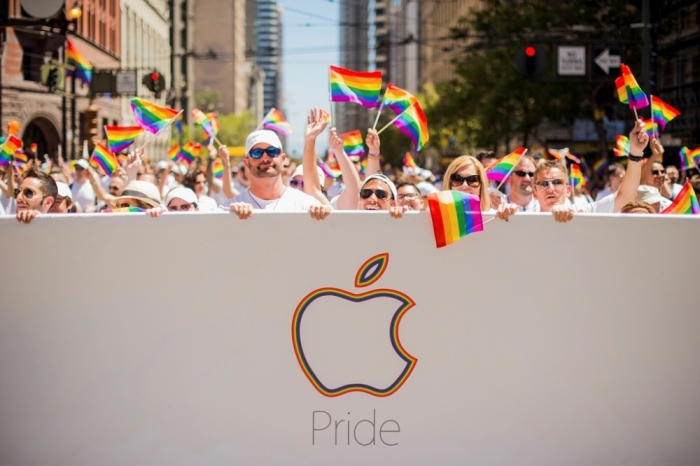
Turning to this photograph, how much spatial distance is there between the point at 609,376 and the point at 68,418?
2.58 meters

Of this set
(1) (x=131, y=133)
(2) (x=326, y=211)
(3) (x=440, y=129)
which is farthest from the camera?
(3) (x=440, y=129)

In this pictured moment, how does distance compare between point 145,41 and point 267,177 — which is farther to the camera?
point 145,41

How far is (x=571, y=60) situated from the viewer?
16.9 m

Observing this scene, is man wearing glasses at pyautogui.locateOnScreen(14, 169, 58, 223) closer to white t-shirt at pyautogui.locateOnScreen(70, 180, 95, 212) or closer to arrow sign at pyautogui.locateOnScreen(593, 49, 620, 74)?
white t-shirt at pyautogui.locateOnScreen(70, 180, 95, 212)

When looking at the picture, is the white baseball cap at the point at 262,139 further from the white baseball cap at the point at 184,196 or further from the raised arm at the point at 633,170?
the raised arm at the point at 633,170

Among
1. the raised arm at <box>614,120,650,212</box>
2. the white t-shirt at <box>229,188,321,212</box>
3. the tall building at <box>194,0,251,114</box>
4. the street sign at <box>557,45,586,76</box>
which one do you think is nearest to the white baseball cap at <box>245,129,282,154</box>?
the white t-shirt at <box>229,188,321,212</box>

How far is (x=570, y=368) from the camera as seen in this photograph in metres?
4.36

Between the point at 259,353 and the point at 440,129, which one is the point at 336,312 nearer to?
the point at 259,353

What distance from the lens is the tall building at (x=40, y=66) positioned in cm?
3528

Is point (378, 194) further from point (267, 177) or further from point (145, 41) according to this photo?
point (145, 41)

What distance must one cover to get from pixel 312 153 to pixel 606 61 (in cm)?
1199

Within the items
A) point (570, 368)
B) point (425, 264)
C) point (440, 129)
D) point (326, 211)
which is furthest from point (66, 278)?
point (440, 129)

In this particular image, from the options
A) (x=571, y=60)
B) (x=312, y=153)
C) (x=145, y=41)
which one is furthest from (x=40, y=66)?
(x=312, y=153)

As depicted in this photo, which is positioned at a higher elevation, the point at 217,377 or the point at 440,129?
the point at 440,129
